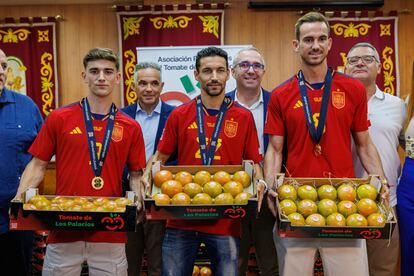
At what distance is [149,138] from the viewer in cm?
368

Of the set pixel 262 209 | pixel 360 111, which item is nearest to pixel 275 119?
pixel 360 111

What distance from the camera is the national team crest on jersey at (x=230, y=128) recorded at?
2.84 metres

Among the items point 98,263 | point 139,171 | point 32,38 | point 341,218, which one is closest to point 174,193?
point 139,171

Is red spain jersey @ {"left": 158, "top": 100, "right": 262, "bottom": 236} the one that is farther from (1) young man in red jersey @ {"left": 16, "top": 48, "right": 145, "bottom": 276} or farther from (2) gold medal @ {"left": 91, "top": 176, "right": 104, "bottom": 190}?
(2) gold medal @ {"left": 91, "top": 176, "right": 104, "bottom": 190}

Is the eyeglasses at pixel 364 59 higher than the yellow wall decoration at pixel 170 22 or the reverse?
the reverse

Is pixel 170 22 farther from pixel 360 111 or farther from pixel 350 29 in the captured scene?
pixel 360 111

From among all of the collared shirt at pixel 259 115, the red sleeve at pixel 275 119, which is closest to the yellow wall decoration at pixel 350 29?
the collared shirt at pixel 259 115

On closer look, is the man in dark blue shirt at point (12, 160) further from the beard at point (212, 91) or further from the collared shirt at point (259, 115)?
the collared shirt at point (259, 115)

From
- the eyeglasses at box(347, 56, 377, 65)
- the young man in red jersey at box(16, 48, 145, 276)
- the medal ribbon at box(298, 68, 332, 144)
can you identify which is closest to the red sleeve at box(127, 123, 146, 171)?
the young man in red jersey at box(16, 48, 145, 276)

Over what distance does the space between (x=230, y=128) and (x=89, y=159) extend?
2.82ft

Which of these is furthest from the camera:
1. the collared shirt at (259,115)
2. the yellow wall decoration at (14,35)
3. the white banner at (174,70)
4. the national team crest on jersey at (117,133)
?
the yellow wall decoration at (14,35)

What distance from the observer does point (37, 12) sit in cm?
669

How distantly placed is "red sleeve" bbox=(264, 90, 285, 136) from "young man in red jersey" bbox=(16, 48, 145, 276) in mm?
857

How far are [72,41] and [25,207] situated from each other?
4.75 metres
